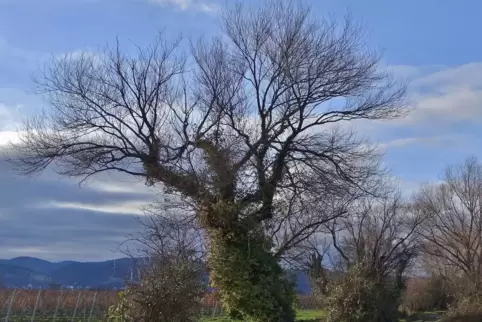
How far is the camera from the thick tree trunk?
25641 millimetres

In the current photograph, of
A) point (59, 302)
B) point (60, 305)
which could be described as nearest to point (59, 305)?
point (59, 302)

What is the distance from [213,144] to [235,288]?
5.04 m

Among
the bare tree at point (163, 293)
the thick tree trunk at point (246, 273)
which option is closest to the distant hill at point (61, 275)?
the thick tree trunk at point (246, 273)

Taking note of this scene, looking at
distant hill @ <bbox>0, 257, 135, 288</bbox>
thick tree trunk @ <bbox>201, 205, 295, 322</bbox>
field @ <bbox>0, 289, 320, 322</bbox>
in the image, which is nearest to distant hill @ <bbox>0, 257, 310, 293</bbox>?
distant hill @ <bbox>0, 257, 135, 288</bbox>

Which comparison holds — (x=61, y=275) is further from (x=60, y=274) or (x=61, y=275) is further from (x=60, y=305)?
(x=60, y=305)

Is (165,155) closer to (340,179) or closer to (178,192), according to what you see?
(178,192)

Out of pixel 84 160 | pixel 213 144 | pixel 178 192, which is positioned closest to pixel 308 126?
pixel 213 144

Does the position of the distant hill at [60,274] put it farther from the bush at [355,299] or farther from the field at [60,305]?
the bush at [355,299]

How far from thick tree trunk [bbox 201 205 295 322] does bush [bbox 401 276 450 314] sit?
28.4 m

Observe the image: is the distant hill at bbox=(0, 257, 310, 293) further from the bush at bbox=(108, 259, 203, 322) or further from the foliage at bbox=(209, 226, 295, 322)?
the bush at bbox=(108, 259, 203, 322)

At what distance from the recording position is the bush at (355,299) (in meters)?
26.6

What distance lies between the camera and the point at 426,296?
5491 cm

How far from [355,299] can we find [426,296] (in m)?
30.1

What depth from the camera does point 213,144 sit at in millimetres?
25250
